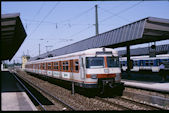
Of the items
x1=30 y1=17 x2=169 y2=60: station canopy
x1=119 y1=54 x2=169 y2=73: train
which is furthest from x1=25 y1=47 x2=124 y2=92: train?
x1=119 y1=54 x2=169 y2=73: train

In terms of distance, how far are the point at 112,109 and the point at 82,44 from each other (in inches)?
632

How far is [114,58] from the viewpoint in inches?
472

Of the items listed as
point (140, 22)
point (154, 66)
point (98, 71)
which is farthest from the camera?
point (154, 66)

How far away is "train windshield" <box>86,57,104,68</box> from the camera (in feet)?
37.1

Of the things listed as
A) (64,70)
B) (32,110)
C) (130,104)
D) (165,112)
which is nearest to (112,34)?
(64,70)

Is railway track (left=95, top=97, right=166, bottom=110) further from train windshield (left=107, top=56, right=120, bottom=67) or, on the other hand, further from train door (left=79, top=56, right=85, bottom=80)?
train windshield (left=107, top=56, right=120, bottom=67)

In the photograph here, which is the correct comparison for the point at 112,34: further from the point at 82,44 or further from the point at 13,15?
the point at 13,15

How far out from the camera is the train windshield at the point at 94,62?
37.1 feet

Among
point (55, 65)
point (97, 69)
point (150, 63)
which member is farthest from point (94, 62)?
point (150, 63)

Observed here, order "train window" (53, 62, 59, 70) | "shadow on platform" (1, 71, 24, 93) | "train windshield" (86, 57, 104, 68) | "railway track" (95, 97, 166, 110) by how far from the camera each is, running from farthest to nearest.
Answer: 1. "train window" (53, 62, 59, 70)
2. "shadow on platform" (1, 71, 24, 93)
3. "train windshield" (86, 57, 104, 68)
4. "railway track" (95, 97, 166, 110)

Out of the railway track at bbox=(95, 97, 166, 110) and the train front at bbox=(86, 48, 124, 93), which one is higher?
the train front at bbox=(86, 48, 124, 93)

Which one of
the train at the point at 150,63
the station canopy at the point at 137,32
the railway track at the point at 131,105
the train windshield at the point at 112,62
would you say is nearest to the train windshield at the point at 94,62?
the train windshield at the point at 112,62

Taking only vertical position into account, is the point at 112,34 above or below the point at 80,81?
above

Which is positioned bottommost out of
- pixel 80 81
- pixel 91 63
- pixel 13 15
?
pixel 80 81
